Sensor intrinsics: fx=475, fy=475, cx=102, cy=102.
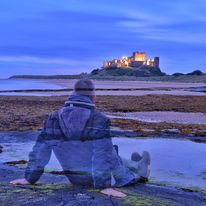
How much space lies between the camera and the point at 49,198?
570 centimetres

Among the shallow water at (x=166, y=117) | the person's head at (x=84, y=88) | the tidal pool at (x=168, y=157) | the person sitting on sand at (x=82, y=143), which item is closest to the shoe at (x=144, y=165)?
the tidal pool at (x=168, y=157)

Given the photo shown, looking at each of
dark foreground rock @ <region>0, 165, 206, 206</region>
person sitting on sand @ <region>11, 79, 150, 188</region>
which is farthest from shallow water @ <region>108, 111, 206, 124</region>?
person sitting on sand @ <region>11, 79, 150, 188</region>

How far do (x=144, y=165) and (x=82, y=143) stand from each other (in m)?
1.79

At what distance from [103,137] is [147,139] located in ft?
27.4

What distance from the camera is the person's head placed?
5.79 meters

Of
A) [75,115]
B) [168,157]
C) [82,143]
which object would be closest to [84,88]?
[75,115]

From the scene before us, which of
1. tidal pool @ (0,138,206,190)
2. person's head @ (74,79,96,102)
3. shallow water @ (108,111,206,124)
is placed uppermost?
person's head @ (74,79,96,102)

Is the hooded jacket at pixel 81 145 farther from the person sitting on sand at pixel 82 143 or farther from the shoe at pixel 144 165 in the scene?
the shoe at pixel 144 165

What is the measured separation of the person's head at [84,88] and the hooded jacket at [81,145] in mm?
58

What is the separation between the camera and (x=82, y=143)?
19.5 ft

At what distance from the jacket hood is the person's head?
56 mm

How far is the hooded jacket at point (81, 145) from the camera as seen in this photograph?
575 cm

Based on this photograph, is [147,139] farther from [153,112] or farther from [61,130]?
[153,112]

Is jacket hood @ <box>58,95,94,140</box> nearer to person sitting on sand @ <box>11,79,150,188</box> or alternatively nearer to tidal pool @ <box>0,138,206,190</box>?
person sitting on sand @ <box>11,79,150,188</box>
